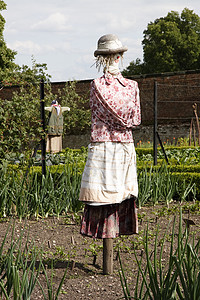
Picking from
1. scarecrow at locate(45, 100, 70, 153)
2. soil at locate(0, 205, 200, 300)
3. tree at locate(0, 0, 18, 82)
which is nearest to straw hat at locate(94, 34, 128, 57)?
soil at locate(0, 205, 200, 300)

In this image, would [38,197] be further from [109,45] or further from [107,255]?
[109,45]

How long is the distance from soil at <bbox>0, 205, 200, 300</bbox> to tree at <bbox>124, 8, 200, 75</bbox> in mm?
23900

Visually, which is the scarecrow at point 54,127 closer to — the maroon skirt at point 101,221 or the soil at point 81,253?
the soil at point 81,253

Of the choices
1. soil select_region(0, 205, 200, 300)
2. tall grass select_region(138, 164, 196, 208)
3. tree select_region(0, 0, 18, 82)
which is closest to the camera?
soil select_region(0, 205, 200, 300)

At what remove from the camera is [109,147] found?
3217mm

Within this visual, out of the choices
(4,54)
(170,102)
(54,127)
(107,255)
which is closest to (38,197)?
(107,255)

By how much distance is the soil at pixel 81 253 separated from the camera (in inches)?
121

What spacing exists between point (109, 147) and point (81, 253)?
1176mm

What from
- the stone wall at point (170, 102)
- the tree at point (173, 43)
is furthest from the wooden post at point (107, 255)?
the tree at point (173, 43)

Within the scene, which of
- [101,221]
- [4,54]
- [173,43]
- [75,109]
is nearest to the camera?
[101,221]

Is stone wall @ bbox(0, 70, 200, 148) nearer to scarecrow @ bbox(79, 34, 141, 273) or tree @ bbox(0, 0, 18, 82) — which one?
tree @ bbox(0, 0, 18, 82)

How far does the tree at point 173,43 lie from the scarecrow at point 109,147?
2541 centimetres

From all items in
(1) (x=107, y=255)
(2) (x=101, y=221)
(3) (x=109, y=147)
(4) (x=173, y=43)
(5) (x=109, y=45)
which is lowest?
(1) (x=107, y=255)

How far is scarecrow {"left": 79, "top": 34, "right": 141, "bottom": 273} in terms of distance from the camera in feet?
10.5
